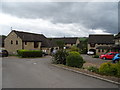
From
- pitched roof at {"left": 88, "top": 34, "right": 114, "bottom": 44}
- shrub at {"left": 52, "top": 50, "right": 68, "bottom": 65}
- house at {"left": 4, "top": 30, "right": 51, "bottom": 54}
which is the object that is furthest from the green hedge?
pitched roof at {"left": 88, "top": 34, "right": 114, "bottom": 44}

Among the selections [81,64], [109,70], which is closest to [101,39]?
[81,64]

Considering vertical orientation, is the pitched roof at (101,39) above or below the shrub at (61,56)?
above

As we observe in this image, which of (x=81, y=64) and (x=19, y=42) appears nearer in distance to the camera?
(x=81, y=64)

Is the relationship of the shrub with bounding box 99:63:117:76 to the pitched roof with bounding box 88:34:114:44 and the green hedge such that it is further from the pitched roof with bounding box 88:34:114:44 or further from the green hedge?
the pitched roof with bounding box 88:34:114:44

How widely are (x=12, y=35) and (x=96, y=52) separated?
26654 mm

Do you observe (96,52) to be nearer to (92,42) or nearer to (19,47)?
(92,42)

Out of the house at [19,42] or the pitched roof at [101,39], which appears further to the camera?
the pitched roof at [101,39]

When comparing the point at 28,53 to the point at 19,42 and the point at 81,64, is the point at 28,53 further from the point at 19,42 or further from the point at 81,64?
the point at 81,64

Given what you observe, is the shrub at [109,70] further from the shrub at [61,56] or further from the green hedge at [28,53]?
the green hedge at [28,53]

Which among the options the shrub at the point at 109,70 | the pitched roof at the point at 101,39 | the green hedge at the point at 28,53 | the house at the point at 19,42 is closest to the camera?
the shrub at the point at 109,70

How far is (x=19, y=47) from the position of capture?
3278cm

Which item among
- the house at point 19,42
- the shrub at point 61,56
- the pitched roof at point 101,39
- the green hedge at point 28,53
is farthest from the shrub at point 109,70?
the pitched roof at point 101,39

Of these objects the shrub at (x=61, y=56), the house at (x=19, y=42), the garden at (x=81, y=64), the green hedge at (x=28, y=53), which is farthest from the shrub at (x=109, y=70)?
the house at (x=19, y=42)

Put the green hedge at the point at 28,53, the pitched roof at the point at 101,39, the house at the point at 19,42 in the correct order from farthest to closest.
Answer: the pitched roof at the point at 101,39
the house at the point at 19,42
the green hedge at the point at 28,53
